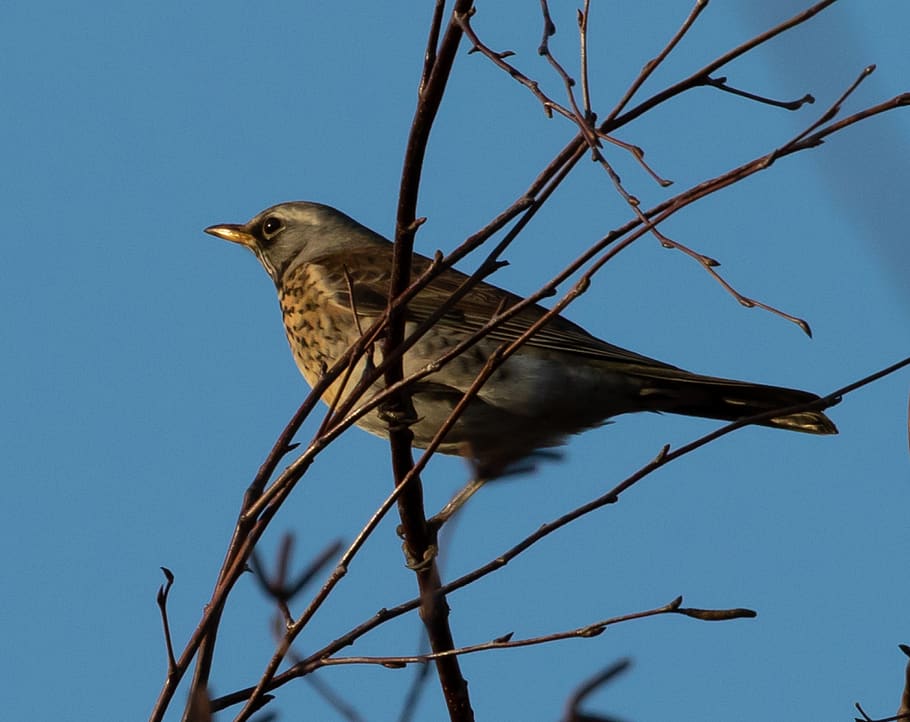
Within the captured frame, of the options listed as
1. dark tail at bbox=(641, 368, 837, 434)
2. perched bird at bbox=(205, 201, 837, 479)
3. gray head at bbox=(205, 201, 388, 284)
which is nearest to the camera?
dark tail at bbox=(641, 368, 837, 434)

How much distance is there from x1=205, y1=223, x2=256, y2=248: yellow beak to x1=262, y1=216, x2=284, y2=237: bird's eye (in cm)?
8

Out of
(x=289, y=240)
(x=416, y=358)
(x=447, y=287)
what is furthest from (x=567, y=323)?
(x=289, y=240)

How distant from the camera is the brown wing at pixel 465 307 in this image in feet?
18.6

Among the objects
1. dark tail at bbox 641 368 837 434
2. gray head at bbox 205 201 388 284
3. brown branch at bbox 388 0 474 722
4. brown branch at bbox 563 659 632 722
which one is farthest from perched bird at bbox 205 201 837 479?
brown branch at bbox 563 659 632 722

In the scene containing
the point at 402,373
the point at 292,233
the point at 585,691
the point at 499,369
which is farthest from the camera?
the point at 292,233

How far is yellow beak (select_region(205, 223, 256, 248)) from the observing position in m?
7.47

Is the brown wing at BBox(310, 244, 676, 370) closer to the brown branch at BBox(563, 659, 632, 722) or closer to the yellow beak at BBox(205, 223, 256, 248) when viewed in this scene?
→ the yellow beak at BBox(205, 223, 256, 248)

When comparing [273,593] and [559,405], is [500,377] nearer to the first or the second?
[559,405]

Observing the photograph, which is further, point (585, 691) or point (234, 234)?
point (234, 234)

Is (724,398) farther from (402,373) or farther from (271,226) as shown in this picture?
(271,226)

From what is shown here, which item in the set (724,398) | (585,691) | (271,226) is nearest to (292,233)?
(271,226)

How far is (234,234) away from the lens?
7.55m

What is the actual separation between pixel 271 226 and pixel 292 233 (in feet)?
0.49

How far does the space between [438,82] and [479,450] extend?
0.78 metres
